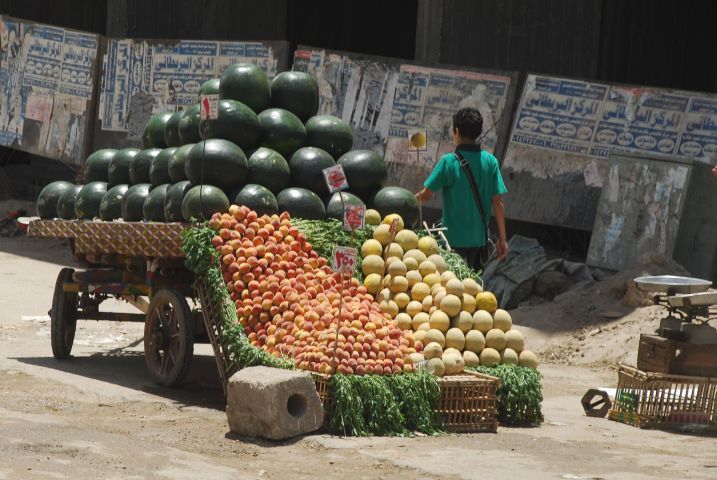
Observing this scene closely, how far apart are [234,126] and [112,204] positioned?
1216 mm

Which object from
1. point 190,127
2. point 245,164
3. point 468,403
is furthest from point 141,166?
point 468,403

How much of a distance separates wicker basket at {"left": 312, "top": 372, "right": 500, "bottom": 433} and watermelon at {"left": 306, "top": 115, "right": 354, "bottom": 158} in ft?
7.28

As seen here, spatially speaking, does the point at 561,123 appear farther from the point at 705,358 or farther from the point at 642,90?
the point at 705,358

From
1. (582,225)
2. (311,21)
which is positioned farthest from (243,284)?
(311,21)

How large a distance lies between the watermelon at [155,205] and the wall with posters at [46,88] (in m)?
8.77

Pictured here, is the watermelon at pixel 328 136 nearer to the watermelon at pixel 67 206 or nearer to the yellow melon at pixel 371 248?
the yellow melon at pixel 371 248

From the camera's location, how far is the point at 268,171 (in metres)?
8.98

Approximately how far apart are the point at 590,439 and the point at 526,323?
4576mm

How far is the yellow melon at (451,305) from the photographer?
820 cm

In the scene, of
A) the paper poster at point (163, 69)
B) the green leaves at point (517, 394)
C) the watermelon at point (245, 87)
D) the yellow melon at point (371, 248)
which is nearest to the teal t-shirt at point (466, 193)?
the yellow melon at point (371, 248)

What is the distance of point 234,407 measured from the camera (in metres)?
7.52

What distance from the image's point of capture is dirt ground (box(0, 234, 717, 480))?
6582 mm

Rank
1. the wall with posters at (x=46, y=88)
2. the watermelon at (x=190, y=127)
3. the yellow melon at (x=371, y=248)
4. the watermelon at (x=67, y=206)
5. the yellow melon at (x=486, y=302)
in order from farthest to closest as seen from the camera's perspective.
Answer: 1. the wall with posters at (x=46, y=88)
2. the watermelon at (x=67, y=206)
3. the watermelon at (x=190, y=127)
4. the yellow melon at (x=371, y=248)
5. the yellow melon at (x=486, y=302)

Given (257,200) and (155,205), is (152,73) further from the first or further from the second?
(257,200)
